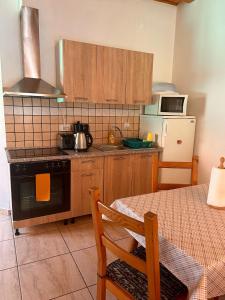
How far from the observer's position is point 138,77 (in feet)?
9.27

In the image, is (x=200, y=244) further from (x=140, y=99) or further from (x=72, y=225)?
(x=140, y=99)

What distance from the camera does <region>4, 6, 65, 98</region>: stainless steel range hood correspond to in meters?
2.32

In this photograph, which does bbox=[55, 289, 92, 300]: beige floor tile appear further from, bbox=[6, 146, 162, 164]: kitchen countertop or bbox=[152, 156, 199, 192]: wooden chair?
bbox=[6, 146, 162, 164]: kitchen countertop

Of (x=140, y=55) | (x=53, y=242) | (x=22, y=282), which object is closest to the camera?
(x=22, y=282)

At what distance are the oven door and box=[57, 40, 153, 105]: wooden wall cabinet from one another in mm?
941

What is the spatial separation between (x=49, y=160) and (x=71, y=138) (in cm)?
47

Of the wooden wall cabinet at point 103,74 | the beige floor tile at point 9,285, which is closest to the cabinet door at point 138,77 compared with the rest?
the wooden wall cabinet at point 103,74

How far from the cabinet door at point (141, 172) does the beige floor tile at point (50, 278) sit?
3.96 ft

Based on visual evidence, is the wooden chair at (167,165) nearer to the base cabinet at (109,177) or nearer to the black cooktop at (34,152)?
the base cabinet at (109,177)

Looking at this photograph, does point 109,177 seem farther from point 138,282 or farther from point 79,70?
point 138,282

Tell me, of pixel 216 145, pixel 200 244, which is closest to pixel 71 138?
pixel 216 145

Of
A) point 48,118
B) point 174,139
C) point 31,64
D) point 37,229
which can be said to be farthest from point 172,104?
point 37,229

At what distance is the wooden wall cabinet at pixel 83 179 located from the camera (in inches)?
98.0

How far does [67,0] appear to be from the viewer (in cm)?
261
